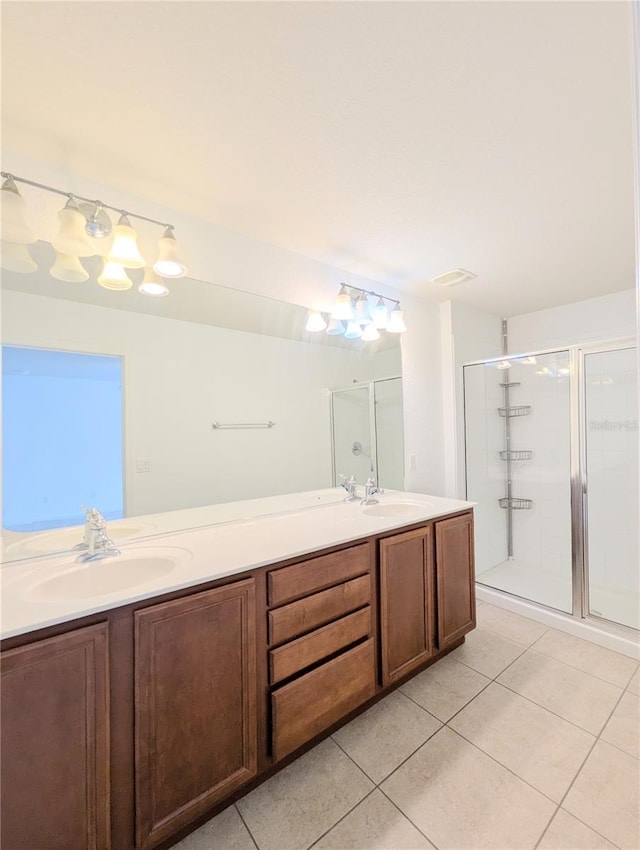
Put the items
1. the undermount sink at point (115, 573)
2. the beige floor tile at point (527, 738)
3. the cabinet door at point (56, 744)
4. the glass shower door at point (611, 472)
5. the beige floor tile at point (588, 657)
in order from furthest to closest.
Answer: the glass shower door at point (611, 472) → the beige floor tile at point (588, 657) → the beige floor tile at point (527, 738) → the undermount sink at point (115, 573) → the cabinet door at point (56, 744)

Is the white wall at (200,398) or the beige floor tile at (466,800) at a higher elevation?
the white wall at (200,398)

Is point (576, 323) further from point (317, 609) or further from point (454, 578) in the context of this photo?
point (317, 609)

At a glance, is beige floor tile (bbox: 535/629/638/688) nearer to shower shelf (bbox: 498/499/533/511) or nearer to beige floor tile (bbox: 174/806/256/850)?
shower shelf (bbox: 498/499/533/511)

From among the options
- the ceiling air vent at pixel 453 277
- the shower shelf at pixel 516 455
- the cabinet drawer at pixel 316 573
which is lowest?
the cabinet drawer at pixel 316 573

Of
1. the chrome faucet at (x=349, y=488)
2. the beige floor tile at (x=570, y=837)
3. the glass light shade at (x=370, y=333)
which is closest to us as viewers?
the beige floor tile at (x=570, y=837)

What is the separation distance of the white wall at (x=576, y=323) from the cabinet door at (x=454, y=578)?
76.7 inches

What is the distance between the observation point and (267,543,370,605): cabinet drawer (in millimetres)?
1280

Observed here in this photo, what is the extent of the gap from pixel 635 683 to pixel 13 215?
342 centimetres

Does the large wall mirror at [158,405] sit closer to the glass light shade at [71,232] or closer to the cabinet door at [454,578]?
the glass light shade at [71,232]

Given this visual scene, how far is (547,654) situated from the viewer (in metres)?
2.03

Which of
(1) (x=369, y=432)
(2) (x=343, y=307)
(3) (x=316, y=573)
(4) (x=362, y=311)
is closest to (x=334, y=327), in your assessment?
(2) (x=343, y=307)

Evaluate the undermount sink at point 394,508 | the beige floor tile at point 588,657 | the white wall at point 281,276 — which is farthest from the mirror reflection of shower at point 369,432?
the beige floor tile at point 588,657

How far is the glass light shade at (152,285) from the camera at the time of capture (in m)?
1.57

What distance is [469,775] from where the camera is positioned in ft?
4.30
